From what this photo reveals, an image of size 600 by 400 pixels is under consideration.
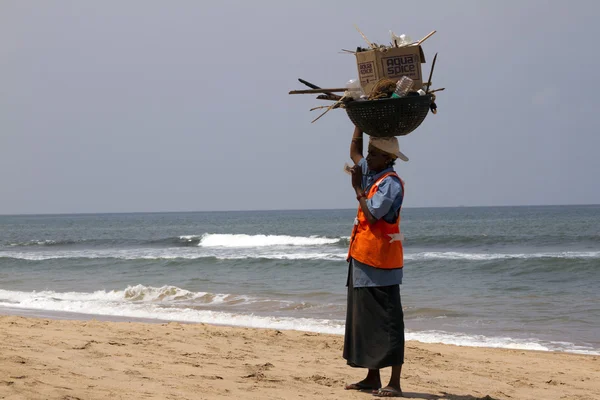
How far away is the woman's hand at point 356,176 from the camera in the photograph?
4.47 m

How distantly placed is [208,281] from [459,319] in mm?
7014

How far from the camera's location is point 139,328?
7.36 meters

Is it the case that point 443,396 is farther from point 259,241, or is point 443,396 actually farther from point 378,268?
point 259,241

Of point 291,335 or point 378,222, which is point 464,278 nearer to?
point 291,335

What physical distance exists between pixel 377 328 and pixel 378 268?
0.37 meters

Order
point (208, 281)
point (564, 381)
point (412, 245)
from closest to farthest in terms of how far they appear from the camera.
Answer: point (564, 381)
point (208, 281)
point (412, 245)

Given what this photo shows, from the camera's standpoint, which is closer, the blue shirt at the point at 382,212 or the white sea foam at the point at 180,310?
the blue shirt at the point at 382,212

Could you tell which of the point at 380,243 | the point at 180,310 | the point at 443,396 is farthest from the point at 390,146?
the point at 180,310

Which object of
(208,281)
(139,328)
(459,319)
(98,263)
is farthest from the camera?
(98,263)

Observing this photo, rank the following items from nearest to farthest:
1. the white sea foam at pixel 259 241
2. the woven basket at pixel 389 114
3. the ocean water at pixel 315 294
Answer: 1. the woven basket at pixel 389 114
2. the ocean water at pixel 315 294
3. the white sea foam at pixel 259 241

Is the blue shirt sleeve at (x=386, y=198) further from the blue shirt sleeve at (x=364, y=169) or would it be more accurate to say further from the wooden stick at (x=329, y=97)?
the wooden stick at (x=329, y=97)

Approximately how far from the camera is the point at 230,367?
211 inches

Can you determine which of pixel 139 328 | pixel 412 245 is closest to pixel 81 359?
pixel 139 328

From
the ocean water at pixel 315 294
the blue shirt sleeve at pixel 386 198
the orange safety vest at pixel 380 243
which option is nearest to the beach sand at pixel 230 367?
the orange safety vest at pixel 380 243
